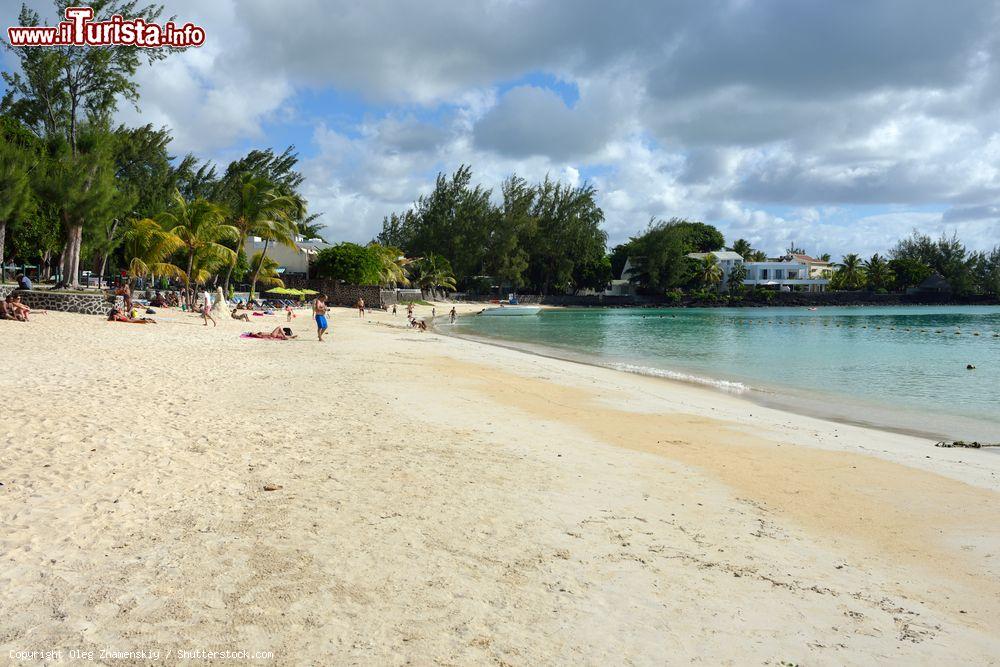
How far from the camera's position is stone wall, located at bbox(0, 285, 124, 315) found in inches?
896

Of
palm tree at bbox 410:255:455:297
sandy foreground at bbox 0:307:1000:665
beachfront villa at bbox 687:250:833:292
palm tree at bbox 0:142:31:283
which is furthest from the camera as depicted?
beachfront villa at bbox 687:250:833:292

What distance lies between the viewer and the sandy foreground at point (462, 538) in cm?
338

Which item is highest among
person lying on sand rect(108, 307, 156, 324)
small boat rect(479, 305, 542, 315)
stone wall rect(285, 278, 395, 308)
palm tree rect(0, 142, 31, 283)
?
palm tree rect(0, 142, 31, 283)

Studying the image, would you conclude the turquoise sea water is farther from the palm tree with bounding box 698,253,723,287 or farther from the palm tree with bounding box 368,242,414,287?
the palm tree with bounding box 698,253,723,287

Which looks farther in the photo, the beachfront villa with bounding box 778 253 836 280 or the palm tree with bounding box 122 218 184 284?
the beachfront villa with bounding box 778 253 836 280

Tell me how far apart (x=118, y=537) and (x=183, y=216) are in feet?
102

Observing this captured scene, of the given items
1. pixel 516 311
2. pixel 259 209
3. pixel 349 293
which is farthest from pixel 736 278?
pixel 259 209

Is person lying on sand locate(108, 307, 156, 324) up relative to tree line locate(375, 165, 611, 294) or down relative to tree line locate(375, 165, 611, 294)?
down

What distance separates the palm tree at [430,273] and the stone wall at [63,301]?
4539cm

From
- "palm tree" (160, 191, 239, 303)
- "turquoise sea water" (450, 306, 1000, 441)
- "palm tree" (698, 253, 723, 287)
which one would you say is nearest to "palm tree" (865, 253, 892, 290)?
"palm tree" (698, 253, 723, 287)

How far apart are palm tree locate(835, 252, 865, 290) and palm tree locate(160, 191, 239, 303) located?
10044 cm

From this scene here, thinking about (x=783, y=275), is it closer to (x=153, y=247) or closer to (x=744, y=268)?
(x=744, y=268)

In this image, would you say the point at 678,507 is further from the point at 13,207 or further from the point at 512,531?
the point at 13,207

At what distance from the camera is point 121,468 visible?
5.67 m
